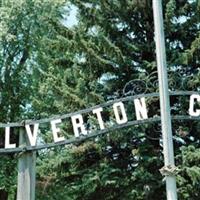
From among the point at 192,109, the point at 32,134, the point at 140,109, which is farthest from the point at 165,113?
the point at 32,134

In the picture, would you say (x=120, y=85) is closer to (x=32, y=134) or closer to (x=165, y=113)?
(x=32, y=134)

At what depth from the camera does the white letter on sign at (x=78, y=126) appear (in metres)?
8.33

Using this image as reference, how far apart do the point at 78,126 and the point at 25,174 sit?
1.07m

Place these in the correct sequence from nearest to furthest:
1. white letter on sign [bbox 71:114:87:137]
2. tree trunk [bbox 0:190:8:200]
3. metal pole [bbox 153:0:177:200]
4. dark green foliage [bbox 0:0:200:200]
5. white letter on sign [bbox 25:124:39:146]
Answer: metal pole [bbox 153:0:177:200]
white letter on sign [bbox 25:124:39:146]
white letter on sign [bbox 71:114:87:137]
dark green foliage [bbox 0:0:200:200]
tree trunk [bbox 0:190:8:200]

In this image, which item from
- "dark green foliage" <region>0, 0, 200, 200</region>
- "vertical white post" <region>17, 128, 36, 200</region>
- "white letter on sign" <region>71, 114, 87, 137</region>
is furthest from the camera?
"dark green foliage" <region>0, 0, 200, 200</region>

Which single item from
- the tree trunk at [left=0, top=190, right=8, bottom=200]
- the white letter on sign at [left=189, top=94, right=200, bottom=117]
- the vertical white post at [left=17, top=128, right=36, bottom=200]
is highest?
the tree trunk at [left=0, top=190, right=8, bottom=200]

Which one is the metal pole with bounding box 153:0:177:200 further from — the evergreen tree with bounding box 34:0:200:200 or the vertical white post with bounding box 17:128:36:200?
the evergreen tree with bounding box 34:0:200:200

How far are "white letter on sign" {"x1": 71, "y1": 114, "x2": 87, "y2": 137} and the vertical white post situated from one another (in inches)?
28.7

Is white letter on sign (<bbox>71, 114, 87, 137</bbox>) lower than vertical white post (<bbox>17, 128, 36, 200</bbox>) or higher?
higher

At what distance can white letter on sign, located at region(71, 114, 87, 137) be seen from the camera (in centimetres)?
833

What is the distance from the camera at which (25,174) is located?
808cm

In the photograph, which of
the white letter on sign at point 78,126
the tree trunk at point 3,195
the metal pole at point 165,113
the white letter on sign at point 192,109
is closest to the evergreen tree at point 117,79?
the white letter on sign at point 192,109

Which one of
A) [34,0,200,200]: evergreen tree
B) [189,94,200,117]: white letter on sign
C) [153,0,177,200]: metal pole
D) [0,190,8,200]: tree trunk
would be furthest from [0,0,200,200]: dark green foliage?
[0,190,8,200]: tree trunk

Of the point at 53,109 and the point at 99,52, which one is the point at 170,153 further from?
the point at 53,109
